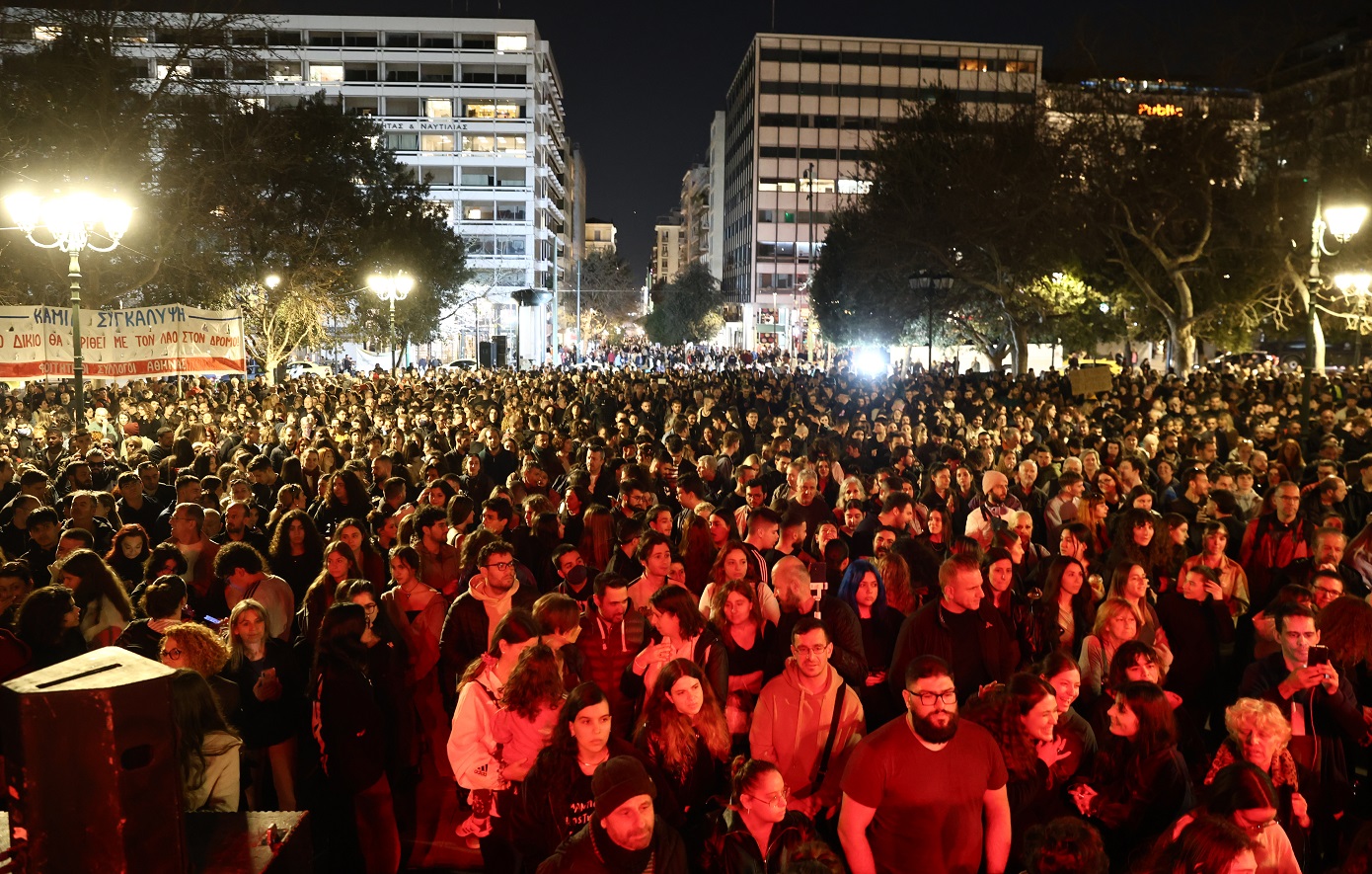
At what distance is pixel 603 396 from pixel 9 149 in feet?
40.4

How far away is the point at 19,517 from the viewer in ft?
24.8

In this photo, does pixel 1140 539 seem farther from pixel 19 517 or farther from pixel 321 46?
pixel 321 46

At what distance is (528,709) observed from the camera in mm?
3889

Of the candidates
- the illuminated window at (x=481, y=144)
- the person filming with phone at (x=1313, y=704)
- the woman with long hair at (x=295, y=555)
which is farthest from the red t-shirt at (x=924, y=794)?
the illuminated window at (x=481, y=144)

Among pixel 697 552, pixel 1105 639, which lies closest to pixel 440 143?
pixel 697 552

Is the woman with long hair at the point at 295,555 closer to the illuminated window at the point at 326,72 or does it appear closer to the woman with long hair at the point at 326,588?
the woman with long hair at the point at 326,588

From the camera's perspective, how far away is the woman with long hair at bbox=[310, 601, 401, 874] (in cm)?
445

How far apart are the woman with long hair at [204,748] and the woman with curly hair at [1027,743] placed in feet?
9.43

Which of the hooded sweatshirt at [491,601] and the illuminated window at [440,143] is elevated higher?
the illuminated window at [440,143]

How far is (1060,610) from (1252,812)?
2615 mm

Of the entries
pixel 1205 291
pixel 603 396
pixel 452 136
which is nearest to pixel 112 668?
pixel 603 396

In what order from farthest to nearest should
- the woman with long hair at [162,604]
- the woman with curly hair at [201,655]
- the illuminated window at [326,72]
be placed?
the illuminated window at [326,72]
the woman with long hair at [162,604]
the woman with curly hair at [201,655]

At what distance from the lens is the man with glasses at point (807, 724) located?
4.07 m

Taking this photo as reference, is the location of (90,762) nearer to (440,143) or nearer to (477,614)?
(477,614)
